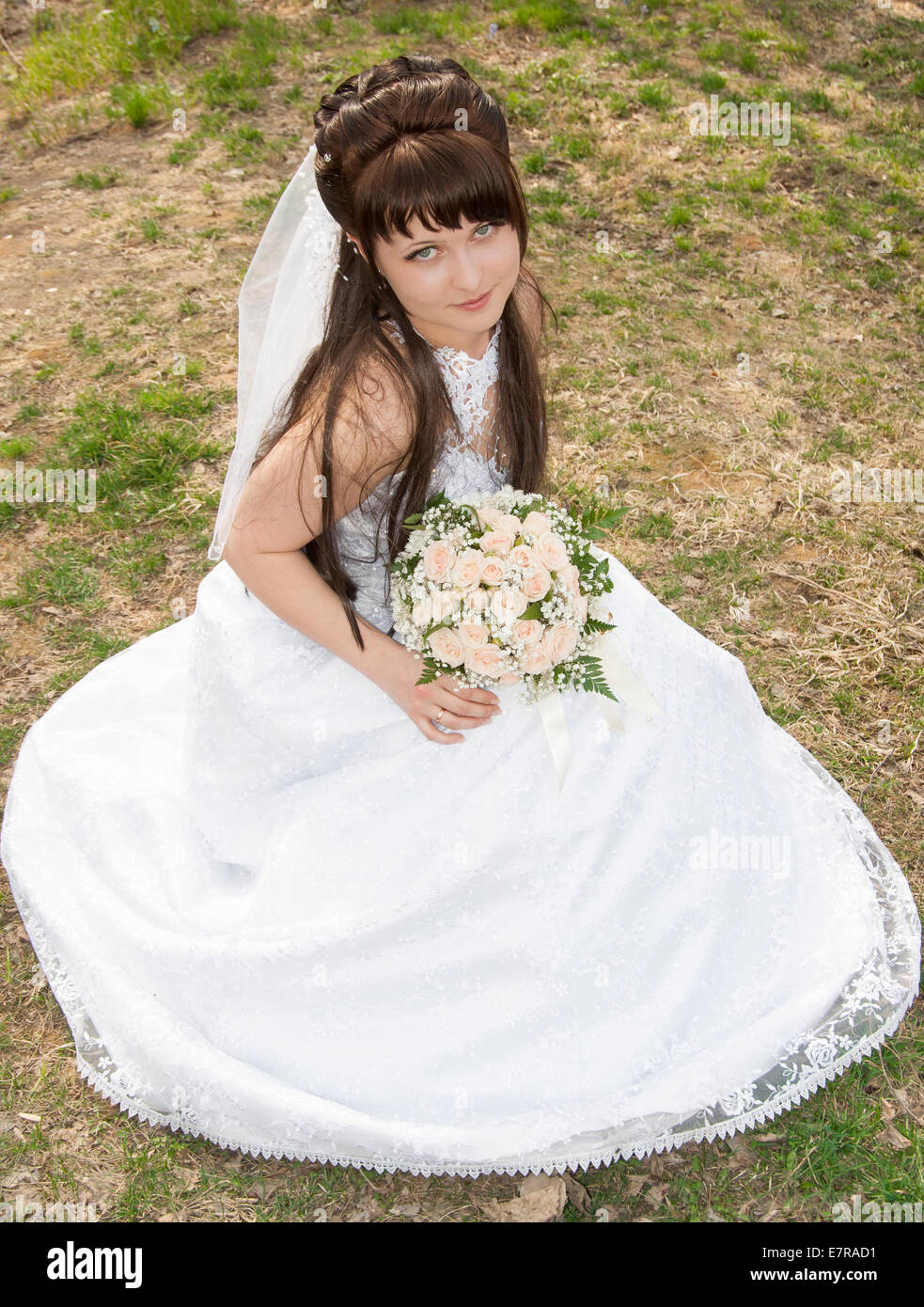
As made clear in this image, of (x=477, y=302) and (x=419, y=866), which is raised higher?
(x=477, y=302)

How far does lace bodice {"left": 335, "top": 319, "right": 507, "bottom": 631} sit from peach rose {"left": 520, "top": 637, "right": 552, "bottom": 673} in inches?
23.5

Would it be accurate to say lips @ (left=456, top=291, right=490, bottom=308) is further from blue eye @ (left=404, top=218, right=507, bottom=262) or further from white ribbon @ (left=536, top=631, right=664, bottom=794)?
white ribbon @ (left=536, top=631, right=664, bottom=794)

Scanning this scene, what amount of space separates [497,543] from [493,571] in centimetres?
8

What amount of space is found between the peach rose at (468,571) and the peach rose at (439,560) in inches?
1.4

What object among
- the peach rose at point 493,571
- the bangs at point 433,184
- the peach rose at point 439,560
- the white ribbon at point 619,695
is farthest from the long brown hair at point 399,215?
the white ribbon at point 619,695

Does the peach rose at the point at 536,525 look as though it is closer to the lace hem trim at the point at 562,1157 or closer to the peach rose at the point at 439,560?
the peach rose at the point at 439,560

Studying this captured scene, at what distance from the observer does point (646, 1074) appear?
115 inches

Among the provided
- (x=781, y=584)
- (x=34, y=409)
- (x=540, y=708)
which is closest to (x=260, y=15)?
(x=34, y=409)

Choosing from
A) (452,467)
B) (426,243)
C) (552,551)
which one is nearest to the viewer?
(426,243)

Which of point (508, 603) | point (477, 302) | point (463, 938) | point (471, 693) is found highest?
point (477, 302)

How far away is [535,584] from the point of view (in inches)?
103

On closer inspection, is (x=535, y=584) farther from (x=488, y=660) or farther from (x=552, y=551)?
(x=488, y=660)

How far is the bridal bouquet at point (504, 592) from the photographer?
263cm

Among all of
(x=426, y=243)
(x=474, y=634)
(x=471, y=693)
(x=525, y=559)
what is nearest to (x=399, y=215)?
(x=426, y=243)
